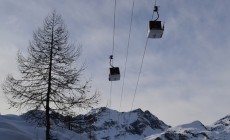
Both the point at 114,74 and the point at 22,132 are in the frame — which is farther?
the point at 22,132

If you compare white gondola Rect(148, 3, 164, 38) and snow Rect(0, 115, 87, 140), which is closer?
white gondola Rect(148, 3, 164, 38)

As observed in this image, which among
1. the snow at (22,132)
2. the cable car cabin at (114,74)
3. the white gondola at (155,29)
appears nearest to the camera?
the white gondola at (155,29)

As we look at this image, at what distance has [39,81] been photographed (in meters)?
21.2

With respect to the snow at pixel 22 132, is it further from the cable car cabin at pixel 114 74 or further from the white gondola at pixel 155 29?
the white gondola at pixel 155 29

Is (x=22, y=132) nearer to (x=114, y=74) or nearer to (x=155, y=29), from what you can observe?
(x=114, y=74)

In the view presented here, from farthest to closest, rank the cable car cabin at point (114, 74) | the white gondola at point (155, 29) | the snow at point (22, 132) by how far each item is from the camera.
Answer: the snow at point (22, 132)
the cable car cabin at point (114, 74)
the white gondola at point (155, 29)

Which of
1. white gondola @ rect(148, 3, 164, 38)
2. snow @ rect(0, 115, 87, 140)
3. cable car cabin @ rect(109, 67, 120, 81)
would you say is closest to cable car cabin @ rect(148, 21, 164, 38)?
white gondola @ rect(148, 3, 164, 38)

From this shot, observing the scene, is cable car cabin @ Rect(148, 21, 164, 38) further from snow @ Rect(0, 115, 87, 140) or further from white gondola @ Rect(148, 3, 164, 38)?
snow @ Rect(0, 115, 87, 140)

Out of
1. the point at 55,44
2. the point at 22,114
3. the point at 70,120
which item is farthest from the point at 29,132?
the point at 55,44

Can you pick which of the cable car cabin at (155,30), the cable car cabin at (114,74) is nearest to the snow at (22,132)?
the cable car cabin at (114,74)

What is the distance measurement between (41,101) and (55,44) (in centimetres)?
287

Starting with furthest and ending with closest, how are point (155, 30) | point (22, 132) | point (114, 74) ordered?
point (22, 132) < point (114, 74) < point (155, 30)

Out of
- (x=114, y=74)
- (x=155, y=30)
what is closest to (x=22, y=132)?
(x=114, y=74)

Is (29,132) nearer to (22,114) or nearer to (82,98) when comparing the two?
(22,114)
